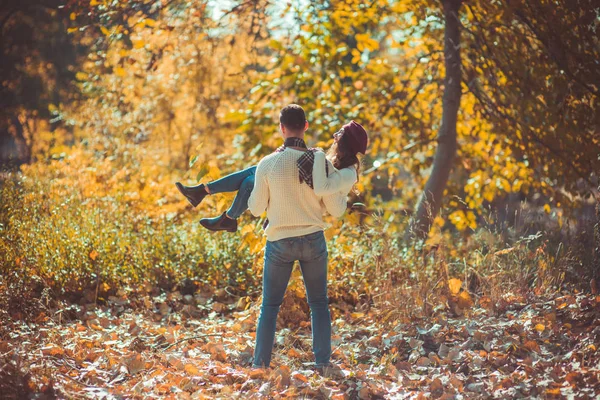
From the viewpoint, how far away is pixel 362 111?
27.9 feet

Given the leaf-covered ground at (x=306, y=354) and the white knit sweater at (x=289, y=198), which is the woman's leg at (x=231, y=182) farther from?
the leaf-covered ground at (x=306, y=354)

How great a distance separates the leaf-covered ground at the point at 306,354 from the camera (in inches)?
138

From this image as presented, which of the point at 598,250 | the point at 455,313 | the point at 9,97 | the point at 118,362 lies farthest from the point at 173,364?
the point at 9,97

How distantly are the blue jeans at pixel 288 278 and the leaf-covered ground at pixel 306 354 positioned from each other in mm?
170

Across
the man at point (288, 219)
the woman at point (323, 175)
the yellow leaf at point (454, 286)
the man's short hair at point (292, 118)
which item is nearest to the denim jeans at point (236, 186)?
the woman at point (323, 175)

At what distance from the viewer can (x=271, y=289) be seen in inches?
149

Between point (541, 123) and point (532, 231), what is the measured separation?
4.15ft

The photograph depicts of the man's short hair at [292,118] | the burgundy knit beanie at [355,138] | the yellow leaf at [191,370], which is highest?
the man's short hair at [292,118]

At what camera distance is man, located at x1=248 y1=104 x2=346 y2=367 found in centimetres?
369

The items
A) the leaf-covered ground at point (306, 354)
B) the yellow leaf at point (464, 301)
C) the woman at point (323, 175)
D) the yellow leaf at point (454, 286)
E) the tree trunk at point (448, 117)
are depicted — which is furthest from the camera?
the tree trunk at point (448, 117)

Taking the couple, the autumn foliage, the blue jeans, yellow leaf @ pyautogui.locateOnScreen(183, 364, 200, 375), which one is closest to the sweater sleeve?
the couple

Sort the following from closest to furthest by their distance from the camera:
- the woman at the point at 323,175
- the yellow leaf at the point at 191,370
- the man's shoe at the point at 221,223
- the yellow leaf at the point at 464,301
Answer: the woman at the point at 323,175, the yellow leaf at the point at 191,370, the man's shoe at the point at 221,223, the yellow leaf at the point at 464,301

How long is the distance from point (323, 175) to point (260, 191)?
40 cm

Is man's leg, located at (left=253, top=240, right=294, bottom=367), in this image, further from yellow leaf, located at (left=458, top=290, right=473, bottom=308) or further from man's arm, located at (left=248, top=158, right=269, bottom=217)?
yellow leaf, located at (left=458, top=290, right=473, bottom=308)
